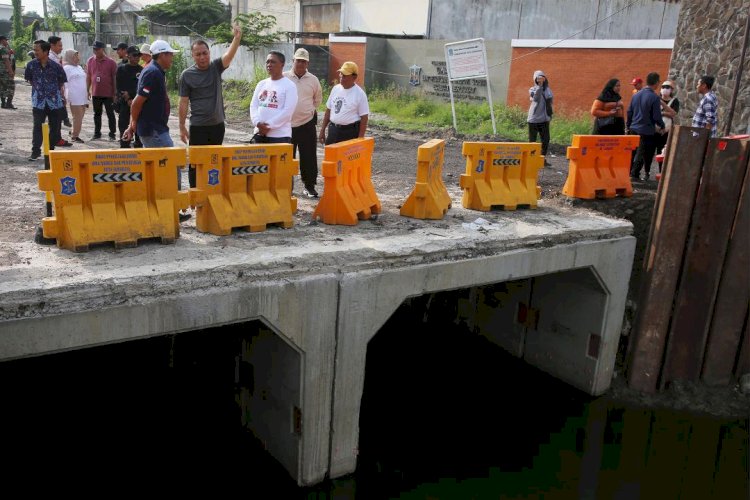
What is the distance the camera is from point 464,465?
284 inches

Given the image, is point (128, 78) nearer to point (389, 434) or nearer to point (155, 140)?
point (155, 140)

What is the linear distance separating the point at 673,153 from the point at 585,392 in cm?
313

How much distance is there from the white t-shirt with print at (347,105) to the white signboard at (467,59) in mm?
9215

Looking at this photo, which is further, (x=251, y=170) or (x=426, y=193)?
(x=426, y=193)

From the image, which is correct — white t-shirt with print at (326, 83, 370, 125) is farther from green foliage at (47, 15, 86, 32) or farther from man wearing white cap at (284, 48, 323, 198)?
green foliage at (47, 15, 86, 32)

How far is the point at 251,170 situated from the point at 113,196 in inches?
52.5

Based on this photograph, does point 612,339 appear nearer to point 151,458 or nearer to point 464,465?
point 464,465

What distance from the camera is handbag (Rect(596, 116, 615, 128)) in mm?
11055

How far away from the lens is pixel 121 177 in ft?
19.0

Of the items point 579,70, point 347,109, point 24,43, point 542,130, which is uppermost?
point 579,70

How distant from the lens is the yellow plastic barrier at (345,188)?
6930 mm

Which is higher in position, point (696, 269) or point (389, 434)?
point (696, 269)

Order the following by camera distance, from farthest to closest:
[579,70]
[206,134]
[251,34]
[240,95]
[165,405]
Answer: [251,34], [240,95], [579,70], [165,405], [206,134]

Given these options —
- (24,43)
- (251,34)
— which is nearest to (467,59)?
(251,34)
